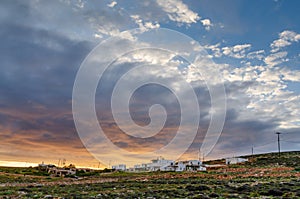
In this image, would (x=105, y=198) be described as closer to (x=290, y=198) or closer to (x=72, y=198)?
(x=72, y=198)

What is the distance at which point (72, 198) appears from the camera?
22.5 meters

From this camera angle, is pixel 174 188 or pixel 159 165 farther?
pixel 159 165

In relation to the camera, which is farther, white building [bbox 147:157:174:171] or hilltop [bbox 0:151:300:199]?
white building [bbox 147:157:174:171]

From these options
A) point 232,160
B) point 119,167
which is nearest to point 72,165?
point 119,167

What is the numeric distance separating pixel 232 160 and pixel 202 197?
102m

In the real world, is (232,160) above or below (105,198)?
above

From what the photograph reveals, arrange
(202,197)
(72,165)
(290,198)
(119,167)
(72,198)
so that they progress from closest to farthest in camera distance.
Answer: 1. (290,198)
2. (202,197)
3. (72,198)
4. (119,167)
5. (72,165)

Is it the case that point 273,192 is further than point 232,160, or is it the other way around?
point 232,160

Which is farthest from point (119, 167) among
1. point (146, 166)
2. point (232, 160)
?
point (232, 160)

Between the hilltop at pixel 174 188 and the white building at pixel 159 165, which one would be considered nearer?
the hilltop at pixel 174 188

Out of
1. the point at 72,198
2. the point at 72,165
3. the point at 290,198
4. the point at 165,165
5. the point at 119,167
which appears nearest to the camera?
the point at 290,198

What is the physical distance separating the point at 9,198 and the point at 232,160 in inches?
4072

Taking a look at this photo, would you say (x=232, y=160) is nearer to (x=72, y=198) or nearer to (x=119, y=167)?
(x=119, y=167)

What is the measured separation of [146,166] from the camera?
117188 mm
